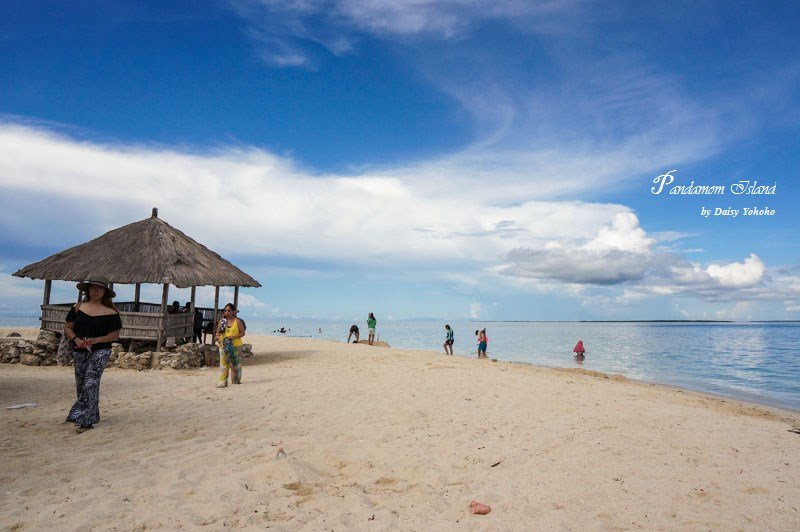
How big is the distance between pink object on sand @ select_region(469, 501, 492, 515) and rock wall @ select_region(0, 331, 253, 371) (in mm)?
12007

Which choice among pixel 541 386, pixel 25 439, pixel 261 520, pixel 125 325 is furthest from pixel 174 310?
pixel 261 520

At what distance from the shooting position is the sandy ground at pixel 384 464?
4.09 m

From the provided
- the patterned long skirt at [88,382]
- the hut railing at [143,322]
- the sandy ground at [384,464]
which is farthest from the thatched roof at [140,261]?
the patterned long skirt at [88,382]

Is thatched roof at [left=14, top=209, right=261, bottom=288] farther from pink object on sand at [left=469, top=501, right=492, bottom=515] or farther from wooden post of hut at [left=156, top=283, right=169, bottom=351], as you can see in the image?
pink object on sand at [left=469, top=501, right=492, bottom=515]

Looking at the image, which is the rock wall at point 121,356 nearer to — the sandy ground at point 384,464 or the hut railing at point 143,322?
the hut railing at point 143,322

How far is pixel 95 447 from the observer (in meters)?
5.83

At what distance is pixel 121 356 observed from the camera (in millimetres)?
13961

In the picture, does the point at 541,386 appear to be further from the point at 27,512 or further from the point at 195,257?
the point at 195,257

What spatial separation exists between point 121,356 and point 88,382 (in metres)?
8.45

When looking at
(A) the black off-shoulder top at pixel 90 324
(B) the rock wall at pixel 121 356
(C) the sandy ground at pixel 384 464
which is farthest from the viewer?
(B) the rock wall at pixel 121 356

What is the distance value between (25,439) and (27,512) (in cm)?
274

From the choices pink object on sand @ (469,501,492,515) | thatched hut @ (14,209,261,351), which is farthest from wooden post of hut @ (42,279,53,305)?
pink object on sand @ (469,501,492,515)

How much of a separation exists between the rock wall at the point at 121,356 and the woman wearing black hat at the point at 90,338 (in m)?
7.51

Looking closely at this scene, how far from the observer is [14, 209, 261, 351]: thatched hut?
14.7 metres
